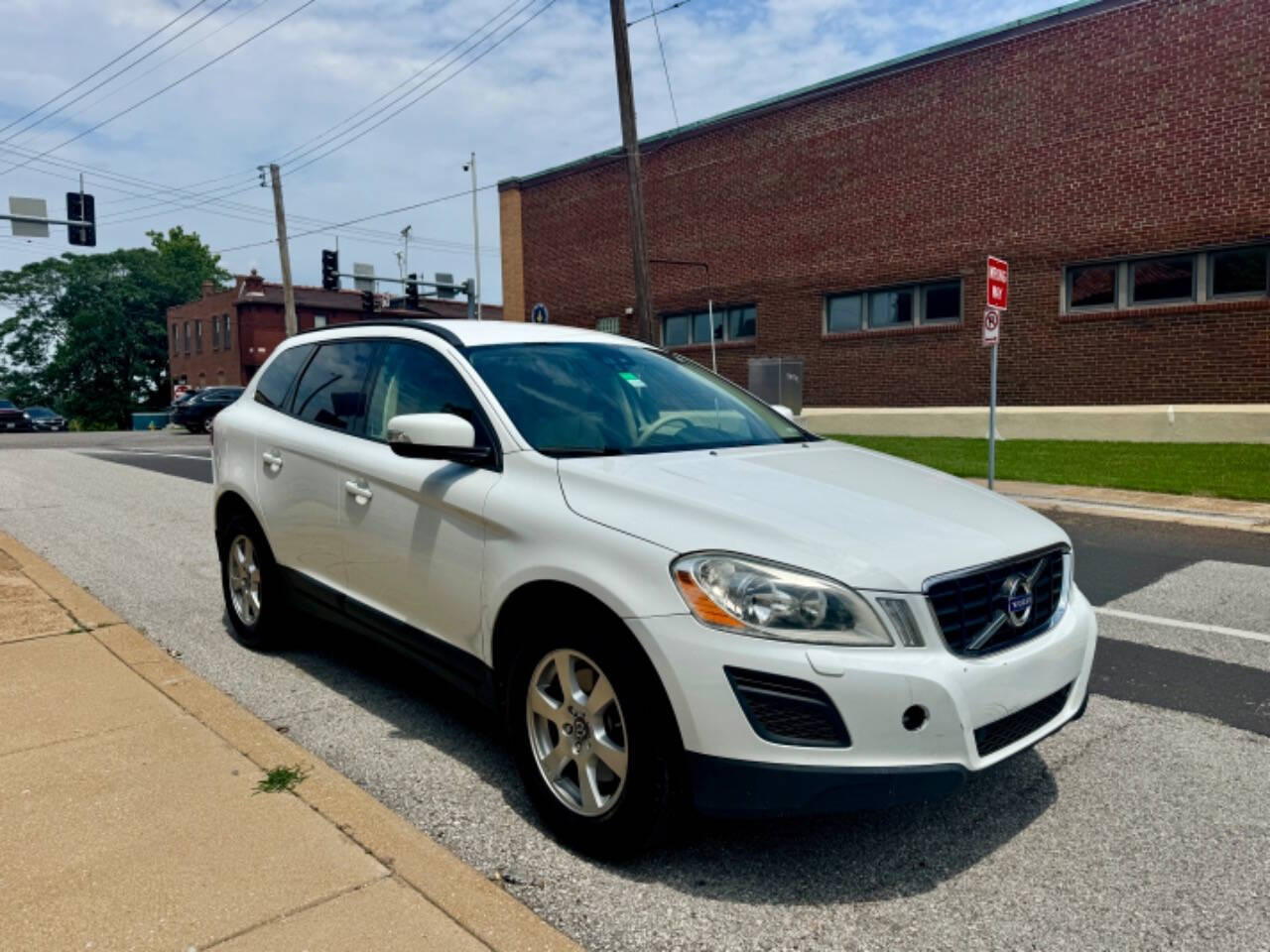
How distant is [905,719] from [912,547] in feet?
1.63

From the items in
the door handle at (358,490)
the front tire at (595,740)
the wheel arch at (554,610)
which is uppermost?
the door handle at (358,490)

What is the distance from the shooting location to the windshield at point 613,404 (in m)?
3.71

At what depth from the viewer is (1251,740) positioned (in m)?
4.03

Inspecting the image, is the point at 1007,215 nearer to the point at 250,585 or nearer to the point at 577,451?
the point at 250,585

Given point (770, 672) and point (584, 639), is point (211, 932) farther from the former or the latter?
point (770, 672)

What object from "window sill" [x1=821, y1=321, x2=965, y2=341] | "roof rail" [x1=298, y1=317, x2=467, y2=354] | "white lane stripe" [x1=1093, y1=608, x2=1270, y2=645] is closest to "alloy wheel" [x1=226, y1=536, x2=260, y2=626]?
"roof rail" [x1=298, y1=317, x2=467, y2=354]

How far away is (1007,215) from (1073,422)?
15.8 feet

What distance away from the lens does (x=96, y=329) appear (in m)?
69.4

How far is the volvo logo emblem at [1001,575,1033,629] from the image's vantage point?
2.95 m

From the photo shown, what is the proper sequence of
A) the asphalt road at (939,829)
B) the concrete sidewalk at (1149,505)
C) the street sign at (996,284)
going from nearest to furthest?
the asphalt road at (939,829), the concrete sidewalk at (1149,505), the street sign at (996,284)

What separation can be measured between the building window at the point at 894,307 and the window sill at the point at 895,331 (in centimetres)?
9

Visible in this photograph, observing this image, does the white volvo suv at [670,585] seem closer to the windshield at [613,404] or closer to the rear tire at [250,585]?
the windshield at [613,404]

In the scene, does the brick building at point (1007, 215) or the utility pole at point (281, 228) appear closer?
the brick building at point (1007, 215)

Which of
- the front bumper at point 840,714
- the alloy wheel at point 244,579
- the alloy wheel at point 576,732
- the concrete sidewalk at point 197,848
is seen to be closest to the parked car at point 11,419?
the alloy wheel at point 244,579
